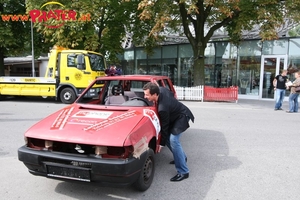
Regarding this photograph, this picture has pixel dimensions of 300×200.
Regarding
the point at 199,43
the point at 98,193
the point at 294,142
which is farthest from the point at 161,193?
the point at 199,43

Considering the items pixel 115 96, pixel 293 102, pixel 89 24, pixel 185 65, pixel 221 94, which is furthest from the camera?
pixel 185 65

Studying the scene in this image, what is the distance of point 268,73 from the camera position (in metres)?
16.3

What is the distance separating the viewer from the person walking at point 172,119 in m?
3.67

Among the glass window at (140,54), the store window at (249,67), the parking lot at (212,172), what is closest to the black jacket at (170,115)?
the parking lot at (212,172)

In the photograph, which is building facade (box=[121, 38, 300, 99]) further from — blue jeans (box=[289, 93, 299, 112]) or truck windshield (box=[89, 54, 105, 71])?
truck windshield (box=[89, 54, 105, 71])

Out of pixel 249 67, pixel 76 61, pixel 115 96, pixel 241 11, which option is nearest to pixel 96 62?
pixel 76 61

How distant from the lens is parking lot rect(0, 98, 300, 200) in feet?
11.0

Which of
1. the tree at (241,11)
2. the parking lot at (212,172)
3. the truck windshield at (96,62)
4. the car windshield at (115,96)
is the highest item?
the tree at (241,11)

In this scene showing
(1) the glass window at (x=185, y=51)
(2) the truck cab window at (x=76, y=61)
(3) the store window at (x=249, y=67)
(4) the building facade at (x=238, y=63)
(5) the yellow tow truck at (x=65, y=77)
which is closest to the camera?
(2) the truck cab window at (x=76, y=61)

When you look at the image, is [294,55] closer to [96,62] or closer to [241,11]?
[241,11]

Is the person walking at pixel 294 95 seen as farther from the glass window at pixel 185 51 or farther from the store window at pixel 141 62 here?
the store window at pixel 141 62

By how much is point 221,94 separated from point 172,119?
1078 centimetres

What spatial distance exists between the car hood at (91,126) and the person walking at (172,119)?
1.07 feet

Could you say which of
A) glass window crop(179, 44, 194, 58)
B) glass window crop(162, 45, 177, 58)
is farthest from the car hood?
glass window crop(162, 45, 177, 58)
